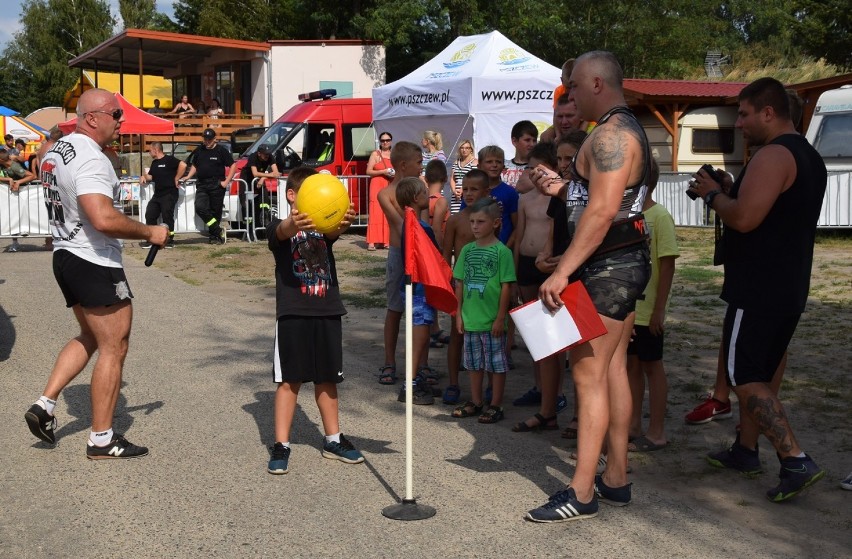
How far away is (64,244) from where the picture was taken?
5816mm

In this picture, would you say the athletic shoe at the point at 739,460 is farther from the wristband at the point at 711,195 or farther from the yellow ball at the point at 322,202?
the yellow ball at the point at 322,202

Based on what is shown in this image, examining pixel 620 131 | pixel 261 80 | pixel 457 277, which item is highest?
pixel 261 80

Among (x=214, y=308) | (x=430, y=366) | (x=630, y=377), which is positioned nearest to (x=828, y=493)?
(x=630, y=377)

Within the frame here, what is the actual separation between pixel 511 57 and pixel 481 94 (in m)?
1.12

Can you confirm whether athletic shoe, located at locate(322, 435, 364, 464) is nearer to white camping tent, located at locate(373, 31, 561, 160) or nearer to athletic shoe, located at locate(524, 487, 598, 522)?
athletic shoe, located at locate(524, 487, 598, 522)

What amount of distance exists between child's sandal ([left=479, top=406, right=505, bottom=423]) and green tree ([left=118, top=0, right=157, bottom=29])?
7952 centimetres

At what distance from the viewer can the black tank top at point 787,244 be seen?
200 inches

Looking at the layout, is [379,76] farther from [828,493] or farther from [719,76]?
[828,493]

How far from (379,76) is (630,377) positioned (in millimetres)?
31196

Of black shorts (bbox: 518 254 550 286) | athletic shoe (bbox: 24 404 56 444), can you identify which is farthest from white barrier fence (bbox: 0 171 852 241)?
athletic shoe (bbox: 24 404 56 444)

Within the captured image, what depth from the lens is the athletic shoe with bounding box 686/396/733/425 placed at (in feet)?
21.6

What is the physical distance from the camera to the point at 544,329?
4.62 meters

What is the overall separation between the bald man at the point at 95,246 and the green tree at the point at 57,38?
7803cm

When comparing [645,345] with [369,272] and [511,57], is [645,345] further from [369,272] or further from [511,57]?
[511,57]
